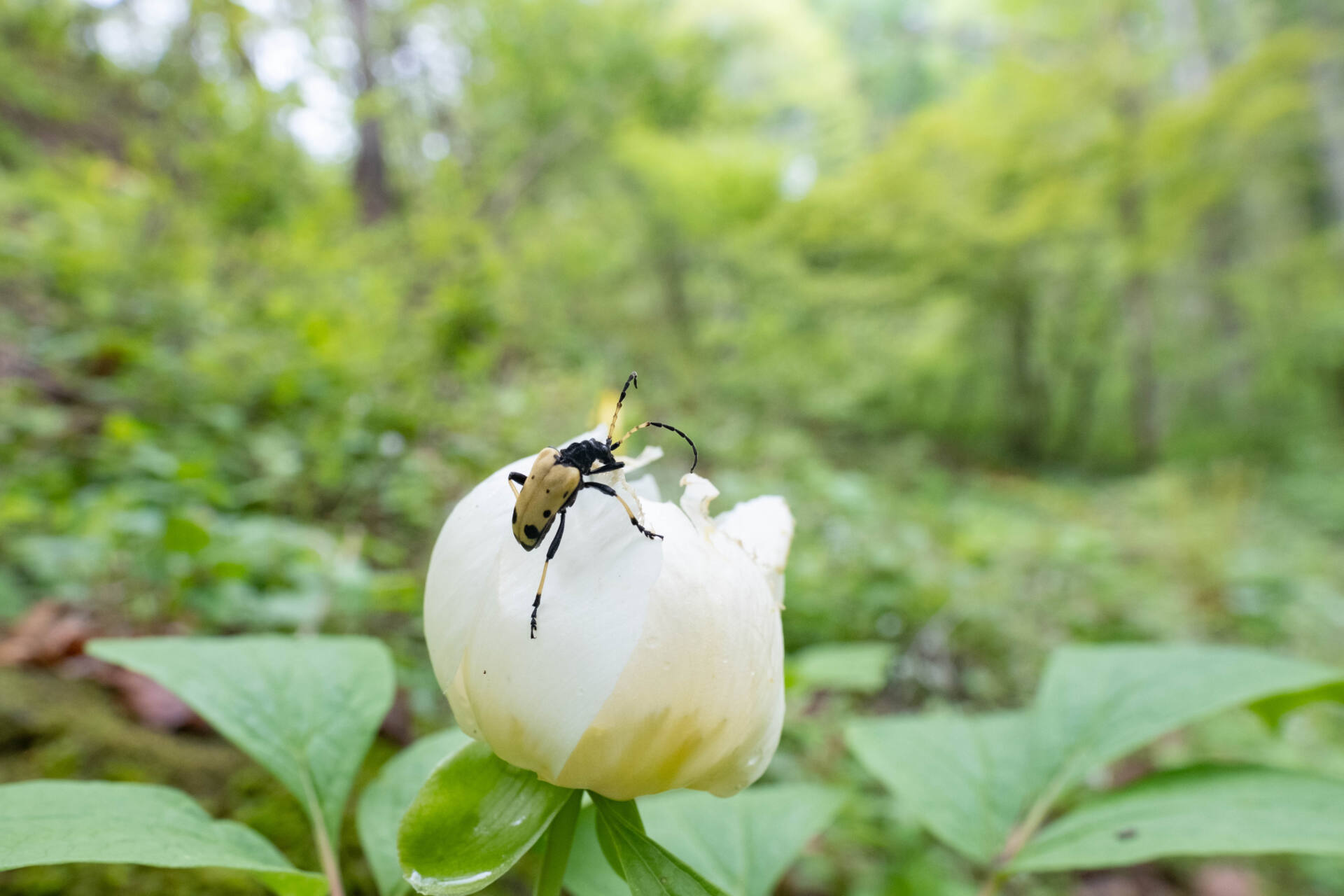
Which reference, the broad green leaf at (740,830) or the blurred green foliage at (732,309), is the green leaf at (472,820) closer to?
the broad green leaf at (740,830)

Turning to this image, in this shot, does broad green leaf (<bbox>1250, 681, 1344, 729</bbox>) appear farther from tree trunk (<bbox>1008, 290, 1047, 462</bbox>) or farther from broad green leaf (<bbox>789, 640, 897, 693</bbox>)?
tree trunk (<bbox>1008, 290, 1047, 462</bbox>)

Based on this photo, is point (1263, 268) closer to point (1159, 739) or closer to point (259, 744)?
point (1159, 739)

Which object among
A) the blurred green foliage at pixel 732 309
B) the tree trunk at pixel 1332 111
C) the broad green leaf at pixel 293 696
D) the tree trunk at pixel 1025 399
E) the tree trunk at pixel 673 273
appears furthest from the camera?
the tree trunk at pixel 1025 399

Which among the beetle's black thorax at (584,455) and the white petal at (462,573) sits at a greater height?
the beetle's black thorax at (584,455)

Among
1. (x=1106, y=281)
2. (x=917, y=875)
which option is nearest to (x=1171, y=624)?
(x=917, y=875)

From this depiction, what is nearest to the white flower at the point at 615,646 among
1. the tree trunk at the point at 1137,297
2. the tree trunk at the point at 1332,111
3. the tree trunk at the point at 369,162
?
the tree trunk at the point at 369,162

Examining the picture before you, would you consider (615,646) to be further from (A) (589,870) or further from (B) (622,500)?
(A) (589,870)
